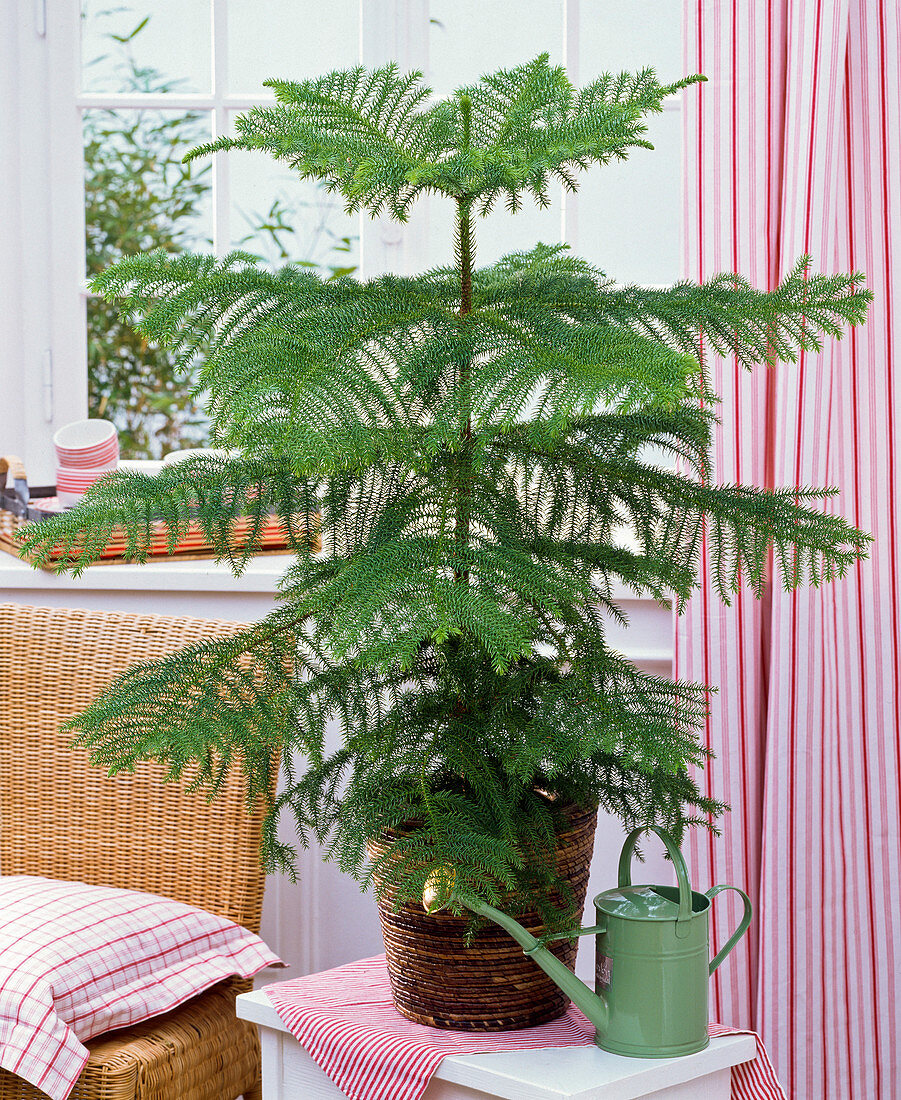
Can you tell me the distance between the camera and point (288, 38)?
6.59 ft

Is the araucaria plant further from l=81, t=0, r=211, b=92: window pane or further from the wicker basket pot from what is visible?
l=81, t=0, r=211, b=92: window pane

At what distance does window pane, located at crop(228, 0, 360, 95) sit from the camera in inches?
78.8

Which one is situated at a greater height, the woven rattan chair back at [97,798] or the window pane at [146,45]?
the window pane at [146,45]

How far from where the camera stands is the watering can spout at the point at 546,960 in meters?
0.87

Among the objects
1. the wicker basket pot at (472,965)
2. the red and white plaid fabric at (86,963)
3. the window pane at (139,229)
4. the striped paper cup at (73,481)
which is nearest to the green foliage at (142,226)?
the window pane at (139,229)

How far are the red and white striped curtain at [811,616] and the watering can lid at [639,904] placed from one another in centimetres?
63

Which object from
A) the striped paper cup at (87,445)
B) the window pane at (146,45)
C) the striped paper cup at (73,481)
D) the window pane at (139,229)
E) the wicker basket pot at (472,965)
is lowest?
the wicker basket pot at (472,965)

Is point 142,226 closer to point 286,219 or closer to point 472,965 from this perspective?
point 286,219

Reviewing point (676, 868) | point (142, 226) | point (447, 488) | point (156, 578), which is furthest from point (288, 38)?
point (676, 868)

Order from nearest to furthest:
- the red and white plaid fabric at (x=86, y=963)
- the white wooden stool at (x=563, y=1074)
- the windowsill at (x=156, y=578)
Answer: the white wooden stool at (x=563, y=1074) < the red and white plaid fabric at (x=86, y=963) < the windowsill at (x=156, y=578)

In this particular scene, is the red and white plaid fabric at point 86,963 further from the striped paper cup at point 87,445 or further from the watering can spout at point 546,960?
the striped paper cup at point 87,445

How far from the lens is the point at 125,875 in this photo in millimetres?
1599

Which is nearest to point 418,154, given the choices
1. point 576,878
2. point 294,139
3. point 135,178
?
point 294,139

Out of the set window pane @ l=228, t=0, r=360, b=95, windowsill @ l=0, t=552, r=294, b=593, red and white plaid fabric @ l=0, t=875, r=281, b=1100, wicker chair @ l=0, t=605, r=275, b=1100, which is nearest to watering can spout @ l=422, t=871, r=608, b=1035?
red and white plaid fabric @ l=0, t=875, r=281, b=1100
